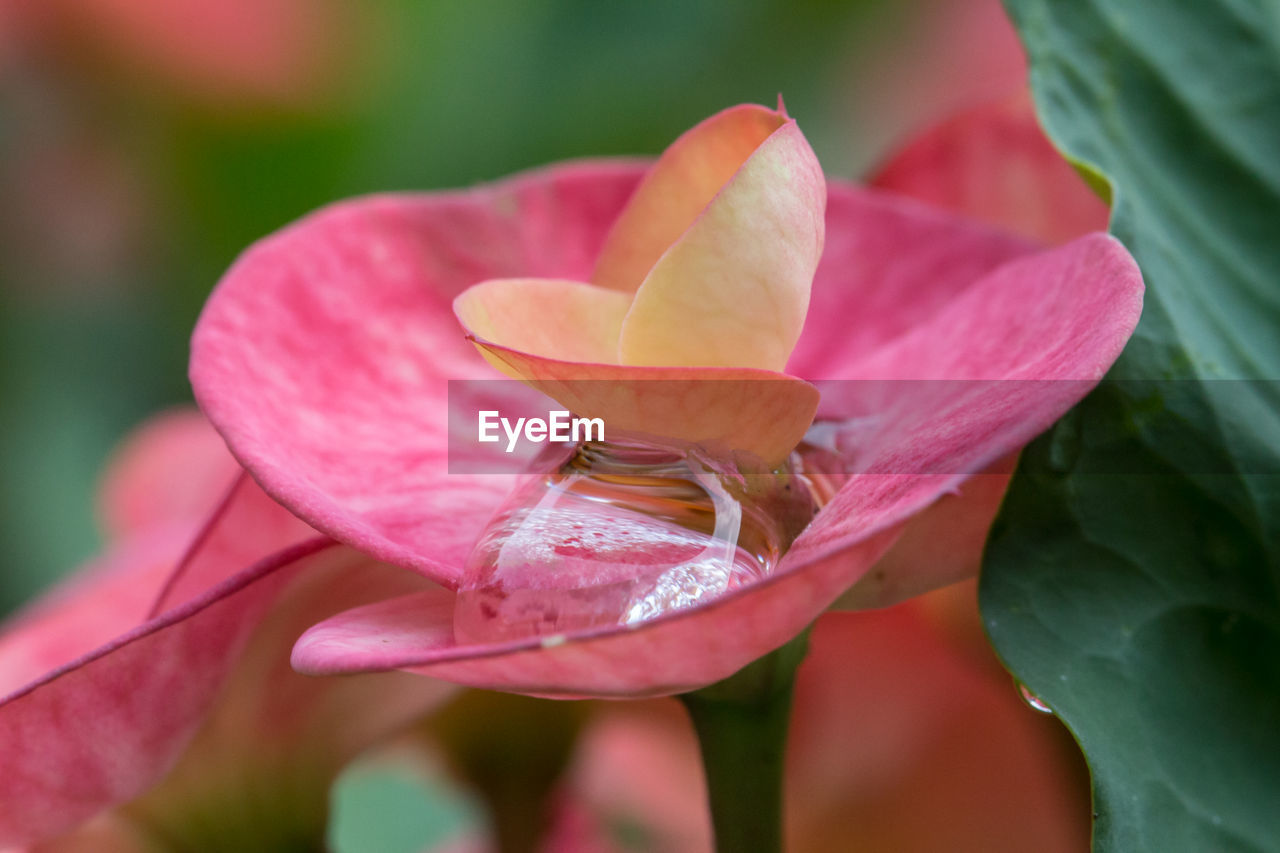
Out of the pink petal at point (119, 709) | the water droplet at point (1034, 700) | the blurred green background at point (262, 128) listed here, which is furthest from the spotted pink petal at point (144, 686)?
the blurred green background at point (262, 128)

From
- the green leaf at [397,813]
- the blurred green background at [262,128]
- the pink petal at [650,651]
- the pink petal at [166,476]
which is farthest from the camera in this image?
the blurred green background at [262,128]

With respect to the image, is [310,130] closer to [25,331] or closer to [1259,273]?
[25,331]

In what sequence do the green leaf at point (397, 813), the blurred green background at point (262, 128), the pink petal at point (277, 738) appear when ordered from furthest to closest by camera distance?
the blurred green background at point (262, 128) → the green leaf at point (397, 813) → the pink petal at point (277, 738)

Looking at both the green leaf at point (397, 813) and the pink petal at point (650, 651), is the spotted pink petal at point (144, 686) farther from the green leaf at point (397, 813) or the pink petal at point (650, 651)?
the green leaf at point (397, 813)

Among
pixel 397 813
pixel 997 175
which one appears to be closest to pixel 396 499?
pixel 997 175

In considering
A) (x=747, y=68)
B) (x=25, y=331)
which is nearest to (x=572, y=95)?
(x=747, y=68)

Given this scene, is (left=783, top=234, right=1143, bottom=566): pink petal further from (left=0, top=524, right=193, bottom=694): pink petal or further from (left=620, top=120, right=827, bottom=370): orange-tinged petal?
(left=0, top=524, right=193, bottom=694): pink petal

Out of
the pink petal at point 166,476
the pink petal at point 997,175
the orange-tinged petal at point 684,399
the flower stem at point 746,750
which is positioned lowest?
the pink petal at point 166,476
